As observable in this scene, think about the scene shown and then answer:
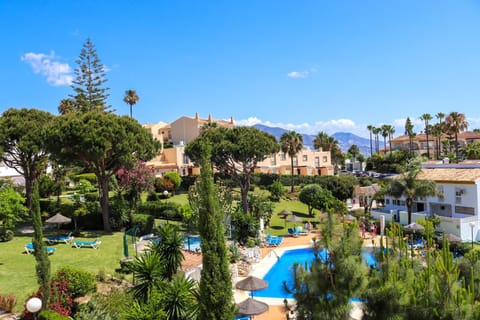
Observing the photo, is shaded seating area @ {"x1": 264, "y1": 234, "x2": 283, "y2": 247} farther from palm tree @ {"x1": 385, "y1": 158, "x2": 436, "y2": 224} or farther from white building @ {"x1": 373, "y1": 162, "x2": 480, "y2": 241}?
palm tree @ {"x1": 385, "y1": 158, "x2": 436, "y2": 224}

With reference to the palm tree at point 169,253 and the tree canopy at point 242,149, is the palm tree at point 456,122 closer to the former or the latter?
the tree canopy at point 242,149

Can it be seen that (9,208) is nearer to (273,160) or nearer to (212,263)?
(212,263)

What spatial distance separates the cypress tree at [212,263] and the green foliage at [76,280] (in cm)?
694

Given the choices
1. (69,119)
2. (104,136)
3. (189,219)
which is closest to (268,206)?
(189,219)

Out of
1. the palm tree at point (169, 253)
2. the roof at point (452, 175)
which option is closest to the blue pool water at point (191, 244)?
the palm tree at point (169, 253)

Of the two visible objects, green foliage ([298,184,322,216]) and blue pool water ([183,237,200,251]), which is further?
green foliage ([298,184,322,216])

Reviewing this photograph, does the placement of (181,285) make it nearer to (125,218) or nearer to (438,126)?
(125,218)

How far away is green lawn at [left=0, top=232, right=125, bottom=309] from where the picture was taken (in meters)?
16.0

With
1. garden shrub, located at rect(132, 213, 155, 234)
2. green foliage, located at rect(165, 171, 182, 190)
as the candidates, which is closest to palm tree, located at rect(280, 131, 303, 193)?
green foliage, located at rect(165, 171, 182, 190)

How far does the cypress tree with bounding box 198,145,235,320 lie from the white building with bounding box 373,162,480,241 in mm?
22862

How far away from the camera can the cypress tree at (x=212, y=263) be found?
33.7ft

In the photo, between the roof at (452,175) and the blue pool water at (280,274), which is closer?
the blue pool water at (280,274)

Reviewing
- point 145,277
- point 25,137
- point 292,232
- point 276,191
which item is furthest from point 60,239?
point 276,191

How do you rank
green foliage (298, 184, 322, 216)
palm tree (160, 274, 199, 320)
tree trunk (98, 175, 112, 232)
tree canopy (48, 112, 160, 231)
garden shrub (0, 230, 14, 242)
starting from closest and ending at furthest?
palm tree (160, 274, 199, 320) → garden shrub (0, 230, 14, 242) → tree canopy (48, 112, 160, 231) → tree trunk (98, 175, 112, 232) → green foliage (298, 184, 322, 216)
